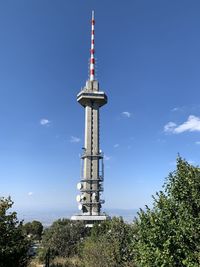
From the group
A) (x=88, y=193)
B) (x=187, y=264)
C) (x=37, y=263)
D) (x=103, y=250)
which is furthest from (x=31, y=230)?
(x=187, y=264)

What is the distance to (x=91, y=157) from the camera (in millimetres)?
81938

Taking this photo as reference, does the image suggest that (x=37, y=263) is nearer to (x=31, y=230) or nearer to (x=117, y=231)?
(x=117, y=231)

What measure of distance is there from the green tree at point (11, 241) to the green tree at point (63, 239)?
80.7 feet

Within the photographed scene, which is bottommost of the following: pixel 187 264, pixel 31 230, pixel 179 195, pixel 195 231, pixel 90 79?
pixel 187 264

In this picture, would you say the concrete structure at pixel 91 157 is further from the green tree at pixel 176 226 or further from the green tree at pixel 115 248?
the green tree at pixel 176 226

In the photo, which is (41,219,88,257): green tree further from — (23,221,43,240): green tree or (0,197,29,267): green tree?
(23,221,43,240): green tree

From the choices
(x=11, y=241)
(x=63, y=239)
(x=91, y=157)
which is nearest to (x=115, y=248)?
(x=11, y=241)

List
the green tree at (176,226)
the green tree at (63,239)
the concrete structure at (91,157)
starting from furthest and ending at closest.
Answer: the concrete structure at (91,157) < the green tree at (63,239) < the green tree at (176,226)

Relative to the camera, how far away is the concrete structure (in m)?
79.4

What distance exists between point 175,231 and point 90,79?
69.9 m

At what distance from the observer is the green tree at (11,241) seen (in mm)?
19922

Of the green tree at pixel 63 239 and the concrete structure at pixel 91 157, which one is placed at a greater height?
the concrete structure at pixel 91 157

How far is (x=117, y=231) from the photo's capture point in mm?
28516

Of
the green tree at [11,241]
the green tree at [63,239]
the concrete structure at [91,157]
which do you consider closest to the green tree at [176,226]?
the green tree at [11,241]
